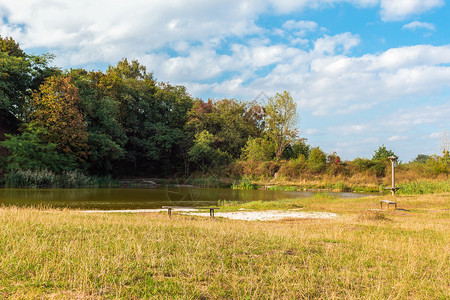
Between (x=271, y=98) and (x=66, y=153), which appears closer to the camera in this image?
(x=66, y=153)

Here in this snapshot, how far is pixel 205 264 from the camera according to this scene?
524cm

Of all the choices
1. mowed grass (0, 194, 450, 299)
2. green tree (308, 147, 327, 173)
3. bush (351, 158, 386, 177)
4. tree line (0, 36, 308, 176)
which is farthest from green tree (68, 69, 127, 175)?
mowed grass (0, 194, 450, 299)

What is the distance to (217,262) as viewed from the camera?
17.9 feet

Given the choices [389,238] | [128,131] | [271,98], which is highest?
[271,98]

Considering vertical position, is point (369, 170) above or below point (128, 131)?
below

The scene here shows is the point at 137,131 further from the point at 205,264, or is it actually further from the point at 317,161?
the point at 205,264

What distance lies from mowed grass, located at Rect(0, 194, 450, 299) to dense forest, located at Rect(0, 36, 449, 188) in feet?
87.4

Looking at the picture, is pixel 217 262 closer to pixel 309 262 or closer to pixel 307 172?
pixel 309 262

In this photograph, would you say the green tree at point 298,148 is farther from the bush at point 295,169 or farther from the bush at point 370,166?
the bush at point 370,166

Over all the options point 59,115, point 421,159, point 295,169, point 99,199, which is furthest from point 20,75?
point 421,159

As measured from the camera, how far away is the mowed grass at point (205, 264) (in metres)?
4.34

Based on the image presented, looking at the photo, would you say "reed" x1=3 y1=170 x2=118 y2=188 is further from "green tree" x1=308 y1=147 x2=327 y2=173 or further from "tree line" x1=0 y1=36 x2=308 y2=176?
"green tree" x1=308 y1=147 x2=327 y2=173

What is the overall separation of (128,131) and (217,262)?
141 feet

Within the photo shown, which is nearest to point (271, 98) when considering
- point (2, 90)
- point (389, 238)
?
point (2, 90)
